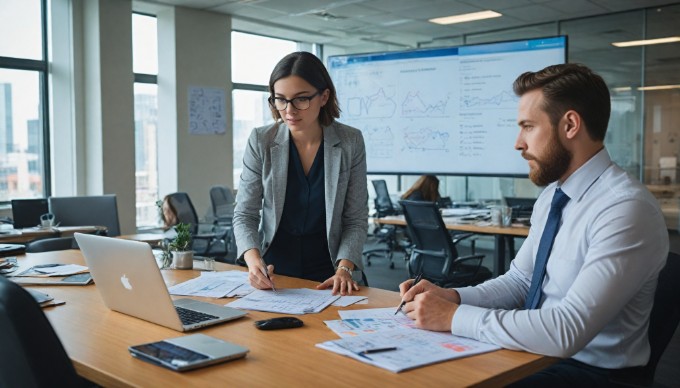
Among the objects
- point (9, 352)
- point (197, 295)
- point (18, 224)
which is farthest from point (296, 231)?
point (18, 224)

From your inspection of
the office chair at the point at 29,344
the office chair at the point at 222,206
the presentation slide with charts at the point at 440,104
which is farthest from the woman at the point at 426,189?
the office chair at the point at 29,344

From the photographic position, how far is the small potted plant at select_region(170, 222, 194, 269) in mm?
2545

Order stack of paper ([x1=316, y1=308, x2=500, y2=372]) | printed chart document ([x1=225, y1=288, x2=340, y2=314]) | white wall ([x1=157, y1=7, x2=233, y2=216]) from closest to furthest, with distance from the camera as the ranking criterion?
stack of paper ([x1=316, y1=308, x2=500, y2=372]) < printed chart document ([x1=225, y1=288, x2=340, y2=314]) < white wall ([x1=157, y1=7, x2=233, y2=216])

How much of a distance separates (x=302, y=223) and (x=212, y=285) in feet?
1.40

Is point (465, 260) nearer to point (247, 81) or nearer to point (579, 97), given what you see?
point (579, 97)

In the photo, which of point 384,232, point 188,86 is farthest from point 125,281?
point 384,232

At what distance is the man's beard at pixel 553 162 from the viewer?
1.68 meters

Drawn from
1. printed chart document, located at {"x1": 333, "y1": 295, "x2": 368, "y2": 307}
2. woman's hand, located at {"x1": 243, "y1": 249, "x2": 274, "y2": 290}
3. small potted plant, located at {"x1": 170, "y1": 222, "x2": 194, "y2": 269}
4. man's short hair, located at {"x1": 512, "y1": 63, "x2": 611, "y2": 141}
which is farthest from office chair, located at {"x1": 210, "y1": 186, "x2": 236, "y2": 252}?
man's short hair, located at {"x1": 512, "y1": 63, "x2": 611, "y2": 141}

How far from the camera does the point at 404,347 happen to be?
1.44 m

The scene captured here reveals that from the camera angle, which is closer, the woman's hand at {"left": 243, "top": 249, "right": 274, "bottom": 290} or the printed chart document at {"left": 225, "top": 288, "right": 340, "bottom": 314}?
the printed chart document at {"left": 225, "top": 288, "right": 340, "bottom": 314}

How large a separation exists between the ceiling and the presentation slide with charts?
271 cm

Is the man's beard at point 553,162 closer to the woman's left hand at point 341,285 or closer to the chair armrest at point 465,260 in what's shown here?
the woman's left hand at point 341,285

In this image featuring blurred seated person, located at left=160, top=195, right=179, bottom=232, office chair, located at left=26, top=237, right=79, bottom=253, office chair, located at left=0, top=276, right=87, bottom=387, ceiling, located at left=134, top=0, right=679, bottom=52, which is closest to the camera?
office chair, located at left=0, top=276, right=87, bottom=387

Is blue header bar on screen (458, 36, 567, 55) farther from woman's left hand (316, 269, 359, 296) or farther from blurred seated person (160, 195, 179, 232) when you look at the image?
woman's left hand (316, 269, 359, 296)
